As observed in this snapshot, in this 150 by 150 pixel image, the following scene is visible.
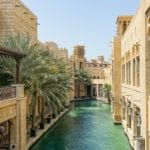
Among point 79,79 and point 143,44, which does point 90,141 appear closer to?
point 143,44

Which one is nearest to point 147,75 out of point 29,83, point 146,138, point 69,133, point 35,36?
point 146,138

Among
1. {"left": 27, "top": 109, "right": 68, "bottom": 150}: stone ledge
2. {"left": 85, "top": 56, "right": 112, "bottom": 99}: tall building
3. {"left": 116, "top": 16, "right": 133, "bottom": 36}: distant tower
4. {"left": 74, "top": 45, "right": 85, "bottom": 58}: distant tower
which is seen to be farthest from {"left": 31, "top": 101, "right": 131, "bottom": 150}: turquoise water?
{"left": 74, "top": 45, "right": 85, "bottom": 58}: distant tower

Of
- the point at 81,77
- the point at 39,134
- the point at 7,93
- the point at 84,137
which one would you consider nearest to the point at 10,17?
the point at 39,134

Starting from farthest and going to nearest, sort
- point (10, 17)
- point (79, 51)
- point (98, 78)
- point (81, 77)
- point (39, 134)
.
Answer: point (98, 78)
point (79, 51)
point (81, 77)
point (10, 17)
point (39, 134)

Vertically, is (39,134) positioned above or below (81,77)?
below

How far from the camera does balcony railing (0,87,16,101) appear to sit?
52.1 ft

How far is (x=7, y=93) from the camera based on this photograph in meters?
16.5

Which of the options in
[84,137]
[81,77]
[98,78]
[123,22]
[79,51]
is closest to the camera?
[84,137]

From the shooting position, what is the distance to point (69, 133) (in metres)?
28.1

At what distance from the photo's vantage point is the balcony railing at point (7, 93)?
1589 cm

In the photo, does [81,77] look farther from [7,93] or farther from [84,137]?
[7,93]

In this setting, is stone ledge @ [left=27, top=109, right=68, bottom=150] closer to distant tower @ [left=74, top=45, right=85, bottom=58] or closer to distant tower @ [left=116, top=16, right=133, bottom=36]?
distant tower @ [left=116, top=16, right=133, bottom=36]

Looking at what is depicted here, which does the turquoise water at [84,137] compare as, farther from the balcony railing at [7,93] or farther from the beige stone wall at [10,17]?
the beige stone wall at [10,17]

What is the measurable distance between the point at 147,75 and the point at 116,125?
1827 centimetres
